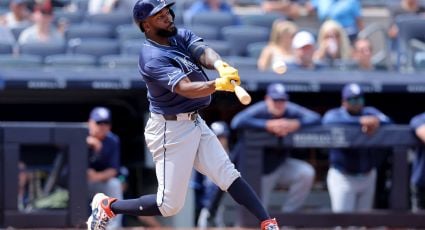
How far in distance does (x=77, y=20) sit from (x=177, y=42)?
515cm

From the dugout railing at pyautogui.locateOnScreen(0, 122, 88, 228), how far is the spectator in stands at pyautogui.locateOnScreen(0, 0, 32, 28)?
223 centimetres

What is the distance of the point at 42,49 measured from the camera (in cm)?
966

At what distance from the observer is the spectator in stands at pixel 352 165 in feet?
27.8

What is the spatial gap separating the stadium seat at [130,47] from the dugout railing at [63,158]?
1532mm

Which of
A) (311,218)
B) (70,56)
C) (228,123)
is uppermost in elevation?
(70,56)

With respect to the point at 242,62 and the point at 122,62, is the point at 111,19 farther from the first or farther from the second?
the point at 242,62

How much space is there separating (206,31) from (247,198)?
449 cm

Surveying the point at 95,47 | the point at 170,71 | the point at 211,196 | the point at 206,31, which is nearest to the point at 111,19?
the point at 95,47

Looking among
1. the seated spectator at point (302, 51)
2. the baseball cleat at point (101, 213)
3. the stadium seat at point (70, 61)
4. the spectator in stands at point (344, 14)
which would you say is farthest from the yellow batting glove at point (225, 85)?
the spectator in stands at point (344, 14)

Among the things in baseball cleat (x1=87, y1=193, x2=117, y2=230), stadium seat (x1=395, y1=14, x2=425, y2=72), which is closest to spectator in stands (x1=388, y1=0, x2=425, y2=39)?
stadium seat (x1=395, y1=14, x2=425, y2=72)

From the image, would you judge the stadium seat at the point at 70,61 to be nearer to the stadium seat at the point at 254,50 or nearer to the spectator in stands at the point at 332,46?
the stadium seat at the point at 254,50

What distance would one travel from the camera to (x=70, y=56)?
368 inches

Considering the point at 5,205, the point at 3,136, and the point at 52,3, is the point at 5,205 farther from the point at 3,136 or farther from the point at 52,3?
the point at 52,3

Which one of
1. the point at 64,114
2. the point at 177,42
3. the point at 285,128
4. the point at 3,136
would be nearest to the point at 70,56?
the point at 64,114
